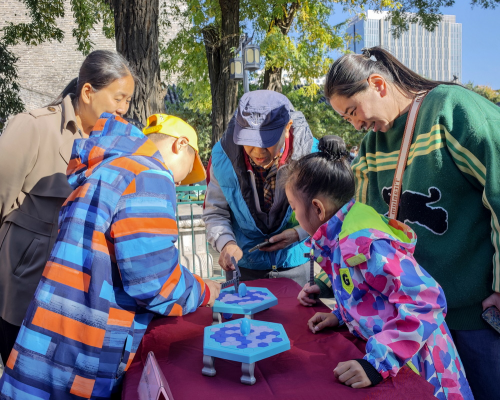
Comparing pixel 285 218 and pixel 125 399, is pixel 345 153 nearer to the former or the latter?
pixel 285 218

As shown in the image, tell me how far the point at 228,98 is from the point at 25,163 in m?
6.91

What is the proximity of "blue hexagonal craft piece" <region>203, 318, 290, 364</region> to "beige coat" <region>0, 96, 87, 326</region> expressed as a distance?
100 cm

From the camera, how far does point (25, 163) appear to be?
1865 mm

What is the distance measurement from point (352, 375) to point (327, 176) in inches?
25.8

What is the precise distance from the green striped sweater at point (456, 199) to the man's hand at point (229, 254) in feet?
2.83

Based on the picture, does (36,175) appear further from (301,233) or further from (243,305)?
(301,233)

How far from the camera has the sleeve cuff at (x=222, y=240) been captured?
85.5 inches

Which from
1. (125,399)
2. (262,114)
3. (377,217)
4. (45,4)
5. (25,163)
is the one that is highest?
(45,4)

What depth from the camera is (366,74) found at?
1.57m

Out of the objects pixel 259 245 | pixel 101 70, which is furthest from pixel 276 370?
pixel 101 70

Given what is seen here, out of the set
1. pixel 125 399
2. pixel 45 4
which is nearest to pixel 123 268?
pixel 125 399

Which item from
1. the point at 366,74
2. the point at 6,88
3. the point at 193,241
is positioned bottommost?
the point at 193,241

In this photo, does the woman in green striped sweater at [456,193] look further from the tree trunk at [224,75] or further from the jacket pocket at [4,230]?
the tree trunk at [224,75]

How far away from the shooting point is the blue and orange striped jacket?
1.23 meters
